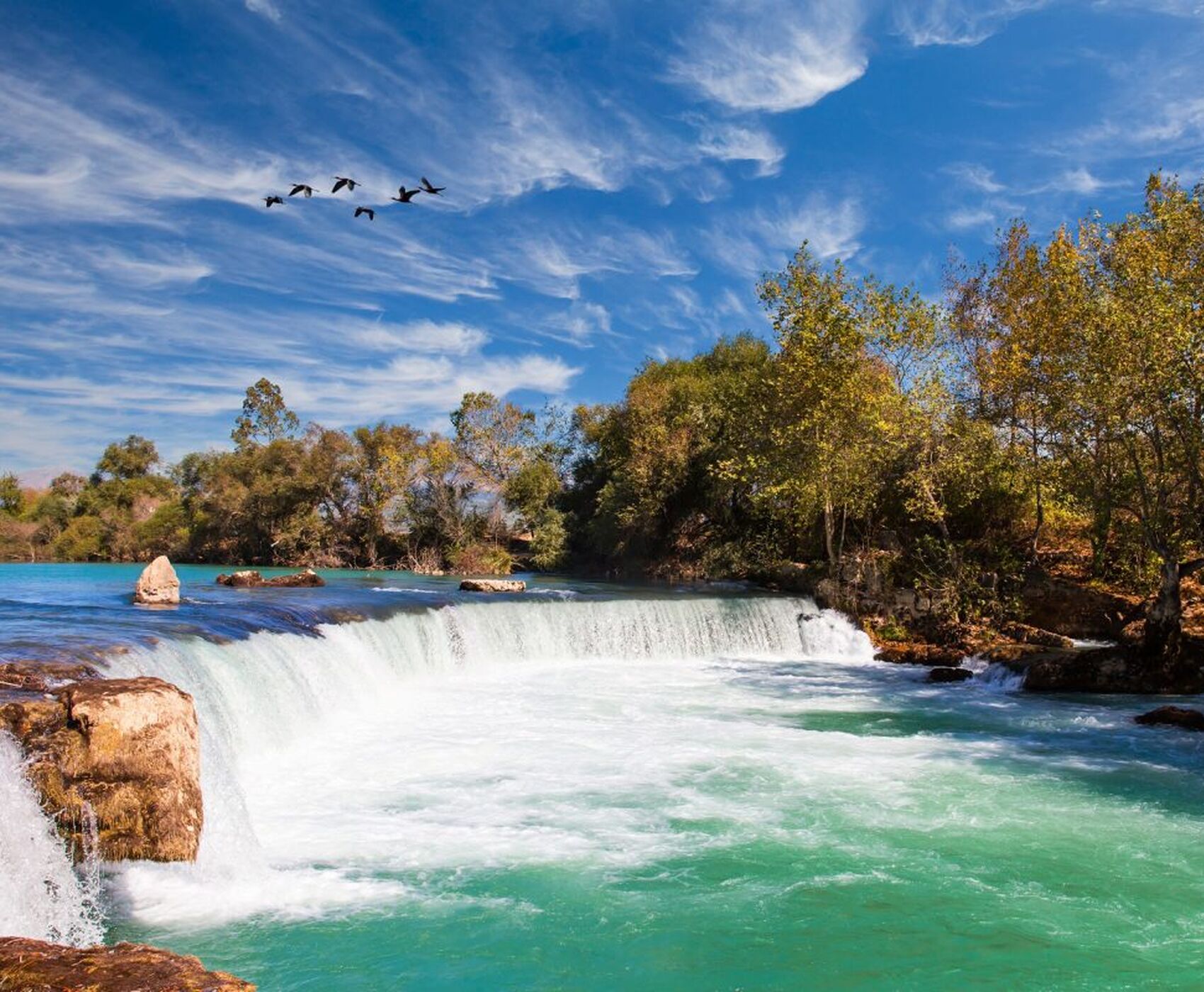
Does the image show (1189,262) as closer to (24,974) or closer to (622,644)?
(622,644)

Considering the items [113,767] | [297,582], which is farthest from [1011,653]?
[297,582]

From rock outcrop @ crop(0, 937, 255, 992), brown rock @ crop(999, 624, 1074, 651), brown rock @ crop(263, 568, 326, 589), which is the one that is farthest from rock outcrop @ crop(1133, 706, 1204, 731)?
brown rock @ crop(263, 568, 326, 589)

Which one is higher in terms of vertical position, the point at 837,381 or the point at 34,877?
the point at 837,381

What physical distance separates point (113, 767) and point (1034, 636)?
62.5ft

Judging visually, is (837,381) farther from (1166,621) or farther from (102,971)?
(102,971)

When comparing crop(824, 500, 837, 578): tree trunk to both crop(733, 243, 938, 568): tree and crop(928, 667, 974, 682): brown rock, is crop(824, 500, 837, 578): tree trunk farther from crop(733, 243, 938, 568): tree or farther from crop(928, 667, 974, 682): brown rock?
crop(928, 667, 974, 682): brown rock

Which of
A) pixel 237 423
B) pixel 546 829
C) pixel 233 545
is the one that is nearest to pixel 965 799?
pixel 546 829

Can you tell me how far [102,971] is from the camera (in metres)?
4.04

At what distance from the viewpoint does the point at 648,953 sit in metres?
6.02

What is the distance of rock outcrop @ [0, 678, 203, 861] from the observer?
256 inches

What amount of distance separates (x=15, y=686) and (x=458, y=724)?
6.43 metres

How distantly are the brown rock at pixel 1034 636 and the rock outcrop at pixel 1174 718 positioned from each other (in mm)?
5130

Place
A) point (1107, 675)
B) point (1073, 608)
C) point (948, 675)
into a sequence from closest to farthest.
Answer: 1. point (1107, 675)
2. point (948, 675)
3. point (1073, 608)

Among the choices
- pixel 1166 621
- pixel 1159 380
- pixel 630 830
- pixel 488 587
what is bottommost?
pixel 630 830
